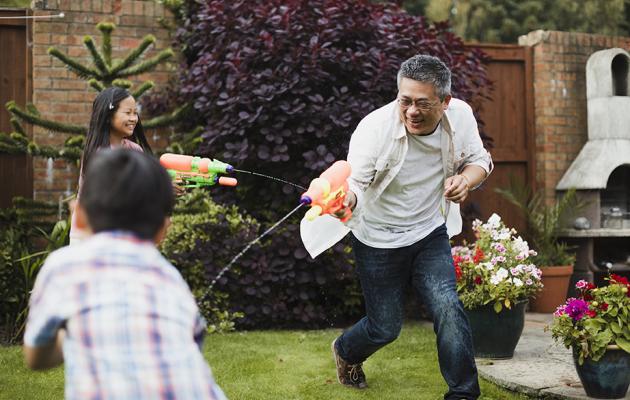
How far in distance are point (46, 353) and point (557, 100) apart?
722 cm

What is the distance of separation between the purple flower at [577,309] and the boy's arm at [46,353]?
2855mm

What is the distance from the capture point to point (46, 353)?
1.89 metres

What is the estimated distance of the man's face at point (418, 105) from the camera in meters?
3.62

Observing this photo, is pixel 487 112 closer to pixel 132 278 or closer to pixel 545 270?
pixel 545 270

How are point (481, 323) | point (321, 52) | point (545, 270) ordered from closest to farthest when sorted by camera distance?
point (481, 323) < point (321, 52) < point (545, 270)

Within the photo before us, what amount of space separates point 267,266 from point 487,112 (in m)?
3.20

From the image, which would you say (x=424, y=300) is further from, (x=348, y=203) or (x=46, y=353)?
(x=46, y=353)

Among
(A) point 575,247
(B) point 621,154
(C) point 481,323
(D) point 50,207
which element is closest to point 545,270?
(A) point 575,247

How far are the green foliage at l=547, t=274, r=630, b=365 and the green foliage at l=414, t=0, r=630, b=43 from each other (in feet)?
45.6

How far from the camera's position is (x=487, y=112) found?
8.12m

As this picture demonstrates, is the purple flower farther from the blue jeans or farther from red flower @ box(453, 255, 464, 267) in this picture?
red flower @ box(453, 255, 464, 267)

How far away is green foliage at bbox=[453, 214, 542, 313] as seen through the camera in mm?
5031

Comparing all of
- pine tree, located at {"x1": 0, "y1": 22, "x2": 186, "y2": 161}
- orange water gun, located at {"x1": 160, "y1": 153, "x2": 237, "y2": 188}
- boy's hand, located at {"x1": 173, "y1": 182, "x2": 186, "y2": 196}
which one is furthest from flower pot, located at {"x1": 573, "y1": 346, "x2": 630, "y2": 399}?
pine tree, located at {"x1": 0, "y1": 22, "x2": 186, "y2": 161}

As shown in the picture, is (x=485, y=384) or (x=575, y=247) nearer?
(x=485, y=384)
